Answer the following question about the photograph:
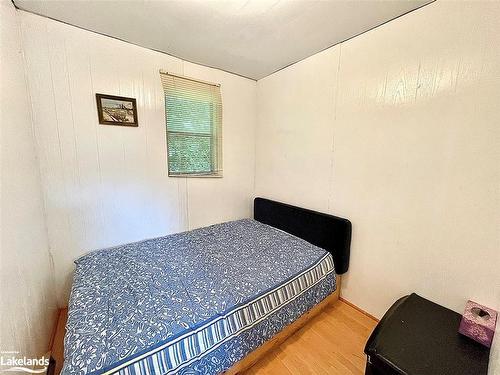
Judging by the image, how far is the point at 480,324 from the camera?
110cm

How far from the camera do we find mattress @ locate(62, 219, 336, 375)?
39.5 inches

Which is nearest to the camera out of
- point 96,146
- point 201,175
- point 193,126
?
point 96,146

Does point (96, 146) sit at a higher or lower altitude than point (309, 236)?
higher

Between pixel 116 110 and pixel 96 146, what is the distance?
0.39m

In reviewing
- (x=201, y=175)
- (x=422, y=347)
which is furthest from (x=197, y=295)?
(x=201, y=175)

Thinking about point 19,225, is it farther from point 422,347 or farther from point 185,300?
point 422,347

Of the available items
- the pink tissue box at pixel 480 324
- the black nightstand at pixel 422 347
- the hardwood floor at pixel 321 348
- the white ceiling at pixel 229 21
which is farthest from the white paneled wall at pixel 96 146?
the pink tissue box at pixel 480 324

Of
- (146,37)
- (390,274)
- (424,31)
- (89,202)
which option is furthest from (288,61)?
(89,202)

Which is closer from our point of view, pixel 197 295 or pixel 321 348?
pixel 197 295

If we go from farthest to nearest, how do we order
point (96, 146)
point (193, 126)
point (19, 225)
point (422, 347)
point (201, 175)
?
point (201, 175) < point (193, 126) < point (96, 146) < point (19, 225) < point (422, 347)

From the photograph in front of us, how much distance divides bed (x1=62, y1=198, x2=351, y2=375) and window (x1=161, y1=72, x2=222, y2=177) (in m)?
0.86

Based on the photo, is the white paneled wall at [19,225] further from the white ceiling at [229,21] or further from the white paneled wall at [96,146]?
the white ceiling at [229,21]

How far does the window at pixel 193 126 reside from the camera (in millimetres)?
2297

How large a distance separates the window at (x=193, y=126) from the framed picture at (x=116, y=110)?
0.35 metres
